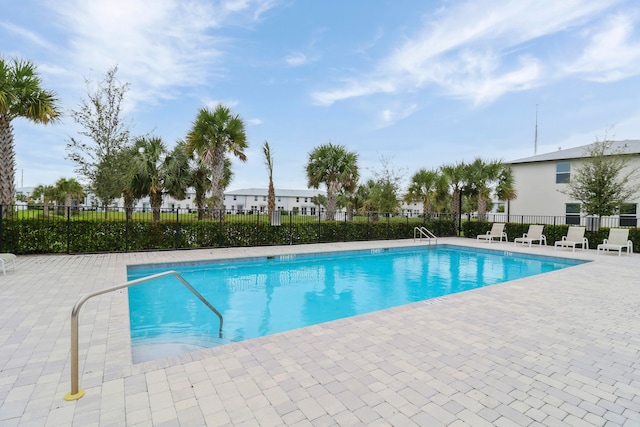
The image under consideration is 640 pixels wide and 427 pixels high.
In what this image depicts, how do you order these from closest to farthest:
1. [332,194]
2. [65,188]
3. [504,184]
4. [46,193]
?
[332,194] → [504,184] → [65,188] → [46,193]

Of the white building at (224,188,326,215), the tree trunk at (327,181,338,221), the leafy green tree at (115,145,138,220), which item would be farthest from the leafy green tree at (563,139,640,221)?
the white building at (224,188,326,215)

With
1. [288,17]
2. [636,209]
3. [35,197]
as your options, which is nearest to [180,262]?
[288,17]

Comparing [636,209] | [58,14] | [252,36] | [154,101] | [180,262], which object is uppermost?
[252,36]

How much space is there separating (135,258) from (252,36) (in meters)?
8.92

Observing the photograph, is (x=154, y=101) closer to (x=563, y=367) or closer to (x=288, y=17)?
(x=288, y=17)

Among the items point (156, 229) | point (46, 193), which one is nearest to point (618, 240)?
point (156, 229)

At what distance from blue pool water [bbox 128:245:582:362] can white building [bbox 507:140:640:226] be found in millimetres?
9612

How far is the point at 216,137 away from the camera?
13.1 meters

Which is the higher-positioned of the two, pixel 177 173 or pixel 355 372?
pixel 177 173

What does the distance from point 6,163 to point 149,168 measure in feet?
19.4

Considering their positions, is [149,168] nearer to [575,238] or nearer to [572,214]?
[575,238]

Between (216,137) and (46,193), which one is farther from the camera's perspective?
(46,193)

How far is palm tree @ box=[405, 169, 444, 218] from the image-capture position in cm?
1875

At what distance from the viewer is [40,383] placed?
2639mm
